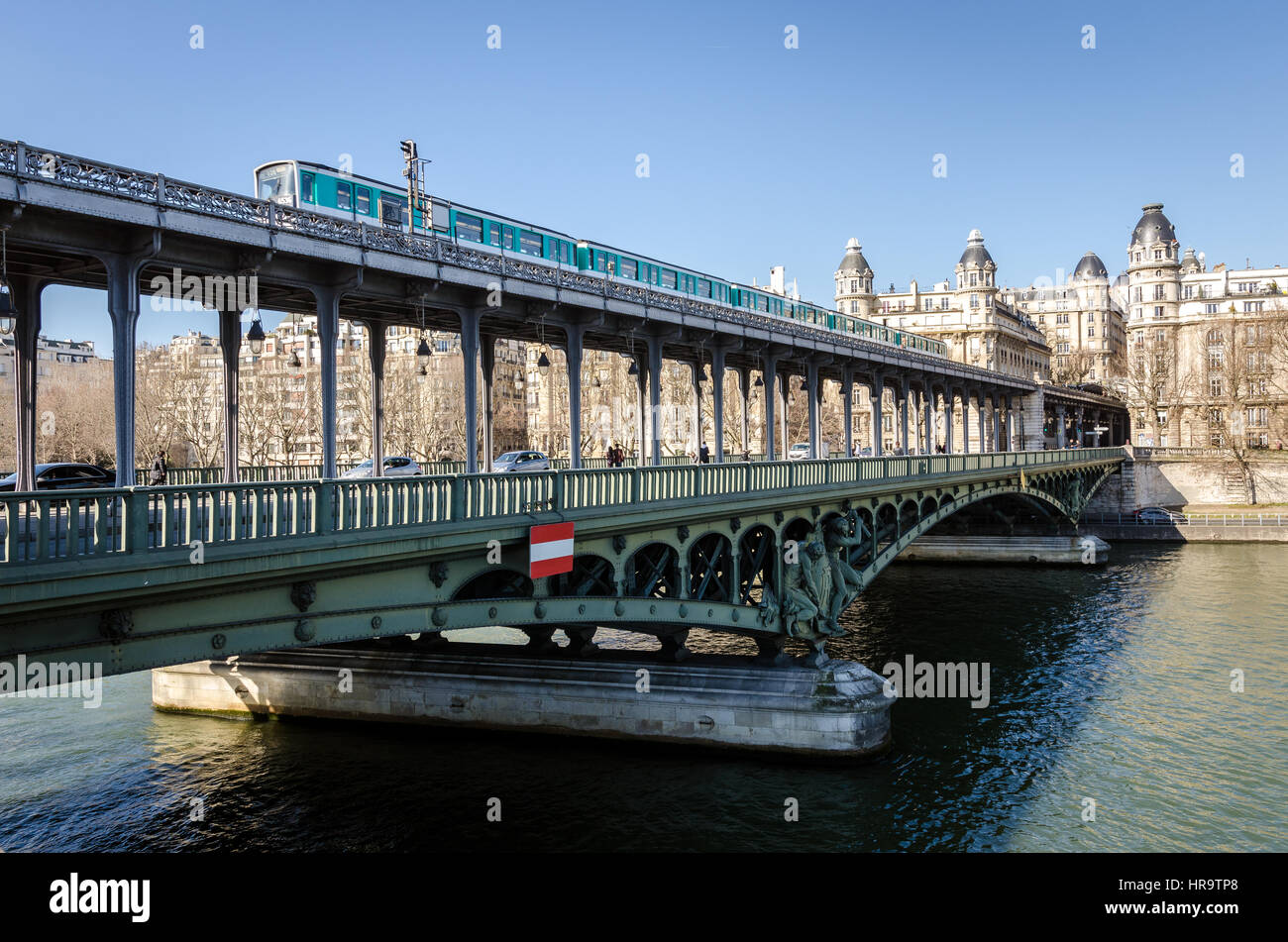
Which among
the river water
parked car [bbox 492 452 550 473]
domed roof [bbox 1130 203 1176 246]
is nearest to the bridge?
the river water

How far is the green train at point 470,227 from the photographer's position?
2431 cm

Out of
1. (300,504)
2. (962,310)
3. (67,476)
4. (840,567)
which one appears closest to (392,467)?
(67,476)

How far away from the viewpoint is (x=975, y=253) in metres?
126

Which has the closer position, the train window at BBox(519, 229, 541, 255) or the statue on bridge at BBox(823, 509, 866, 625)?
the statue on bridge at BBox(823, 509, 866, 625)

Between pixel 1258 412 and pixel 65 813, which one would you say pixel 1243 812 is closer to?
pixel 65 813

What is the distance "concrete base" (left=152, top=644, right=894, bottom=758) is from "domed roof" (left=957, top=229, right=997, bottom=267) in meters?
113

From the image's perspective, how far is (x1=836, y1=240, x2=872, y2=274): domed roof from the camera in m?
132

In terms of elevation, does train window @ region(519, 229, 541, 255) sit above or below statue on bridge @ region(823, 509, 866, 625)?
above

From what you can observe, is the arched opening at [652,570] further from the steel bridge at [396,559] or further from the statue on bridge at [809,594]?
the statue on bridge at [809,594]

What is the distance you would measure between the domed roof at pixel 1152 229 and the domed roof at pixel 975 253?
94.6ft

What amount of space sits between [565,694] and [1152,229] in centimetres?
14298

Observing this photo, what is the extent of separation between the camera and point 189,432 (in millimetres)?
64750

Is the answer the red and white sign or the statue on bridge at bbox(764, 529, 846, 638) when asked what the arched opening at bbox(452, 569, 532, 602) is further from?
the statue on bridge at bbox(764, 529, 846, 638)

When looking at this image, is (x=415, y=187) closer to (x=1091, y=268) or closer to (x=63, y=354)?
(x=63, y=354)
